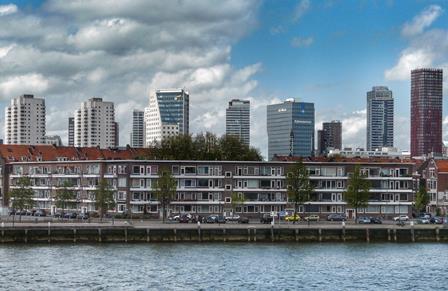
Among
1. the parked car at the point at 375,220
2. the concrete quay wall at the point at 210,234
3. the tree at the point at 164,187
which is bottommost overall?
the concrete quay wall at the point at 210,234

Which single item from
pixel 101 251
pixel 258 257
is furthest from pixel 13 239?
pixel 258 257

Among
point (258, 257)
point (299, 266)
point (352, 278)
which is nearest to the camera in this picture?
point (352, 278)

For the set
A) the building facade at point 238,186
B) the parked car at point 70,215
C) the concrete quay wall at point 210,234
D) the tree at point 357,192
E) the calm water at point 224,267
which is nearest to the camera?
the calm water at point 224,267

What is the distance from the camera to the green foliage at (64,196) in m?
158

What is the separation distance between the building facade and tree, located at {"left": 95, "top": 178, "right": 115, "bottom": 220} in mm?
5525

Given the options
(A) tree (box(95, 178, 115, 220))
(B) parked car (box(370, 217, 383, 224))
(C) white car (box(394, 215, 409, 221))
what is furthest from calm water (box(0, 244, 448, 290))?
(C) white car (box(394, 215, 409, 221))

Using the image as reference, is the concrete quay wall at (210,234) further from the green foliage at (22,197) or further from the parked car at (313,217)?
the green foliage at (22,197)

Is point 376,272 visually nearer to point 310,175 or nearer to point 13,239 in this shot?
point 13,239

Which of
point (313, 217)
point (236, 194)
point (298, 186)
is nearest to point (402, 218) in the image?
point (313, 217)

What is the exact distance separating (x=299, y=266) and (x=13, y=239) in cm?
4171

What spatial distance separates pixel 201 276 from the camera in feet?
287

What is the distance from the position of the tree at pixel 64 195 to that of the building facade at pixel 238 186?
4.82m

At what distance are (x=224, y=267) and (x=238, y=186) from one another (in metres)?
67.9

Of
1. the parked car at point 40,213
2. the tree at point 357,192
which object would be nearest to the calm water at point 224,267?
the tree at point 357,192
